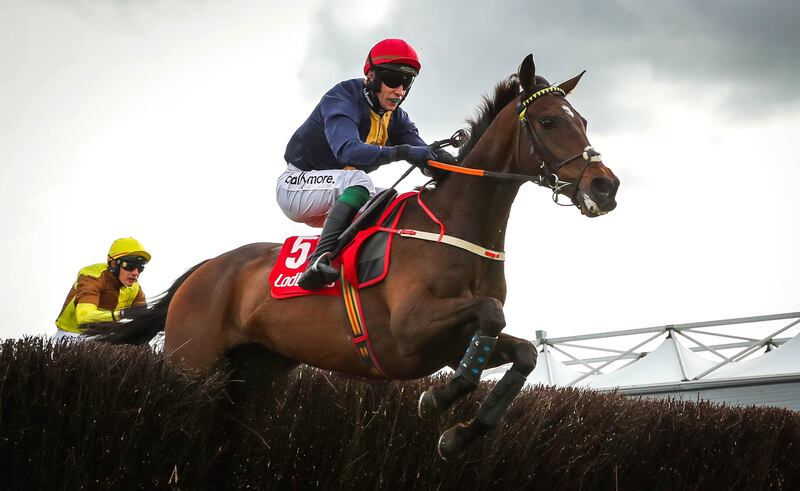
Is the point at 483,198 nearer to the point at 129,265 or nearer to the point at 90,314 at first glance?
the point at 90,314

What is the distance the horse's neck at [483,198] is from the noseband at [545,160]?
0.14 meters

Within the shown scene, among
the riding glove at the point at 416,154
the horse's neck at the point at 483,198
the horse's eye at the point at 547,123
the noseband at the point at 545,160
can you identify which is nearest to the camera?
the noseband at the point at 545,160

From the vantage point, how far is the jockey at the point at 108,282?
698 centimetres

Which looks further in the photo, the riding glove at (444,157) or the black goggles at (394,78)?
the black goggles at (394,78)

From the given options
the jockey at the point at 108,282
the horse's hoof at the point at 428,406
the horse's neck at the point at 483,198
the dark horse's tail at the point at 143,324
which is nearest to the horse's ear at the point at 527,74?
the horse's neck at the point at 483,198

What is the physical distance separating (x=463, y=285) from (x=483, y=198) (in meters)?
0.51

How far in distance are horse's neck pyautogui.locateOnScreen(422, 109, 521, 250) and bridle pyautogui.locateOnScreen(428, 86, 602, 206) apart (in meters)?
0.06

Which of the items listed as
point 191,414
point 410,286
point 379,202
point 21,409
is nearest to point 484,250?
point 410,286

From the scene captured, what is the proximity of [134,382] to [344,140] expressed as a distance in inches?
66.5

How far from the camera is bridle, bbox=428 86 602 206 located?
373 cm

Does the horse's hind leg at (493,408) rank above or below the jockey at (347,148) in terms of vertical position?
below

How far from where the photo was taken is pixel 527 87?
422 cm

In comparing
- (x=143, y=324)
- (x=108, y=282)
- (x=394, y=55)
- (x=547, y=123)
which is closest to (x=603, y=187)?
(x=547, y=123)

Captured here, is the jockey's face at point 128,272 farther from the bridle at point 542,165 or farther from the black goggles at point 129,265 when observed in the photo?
the bridle at point 542,165
